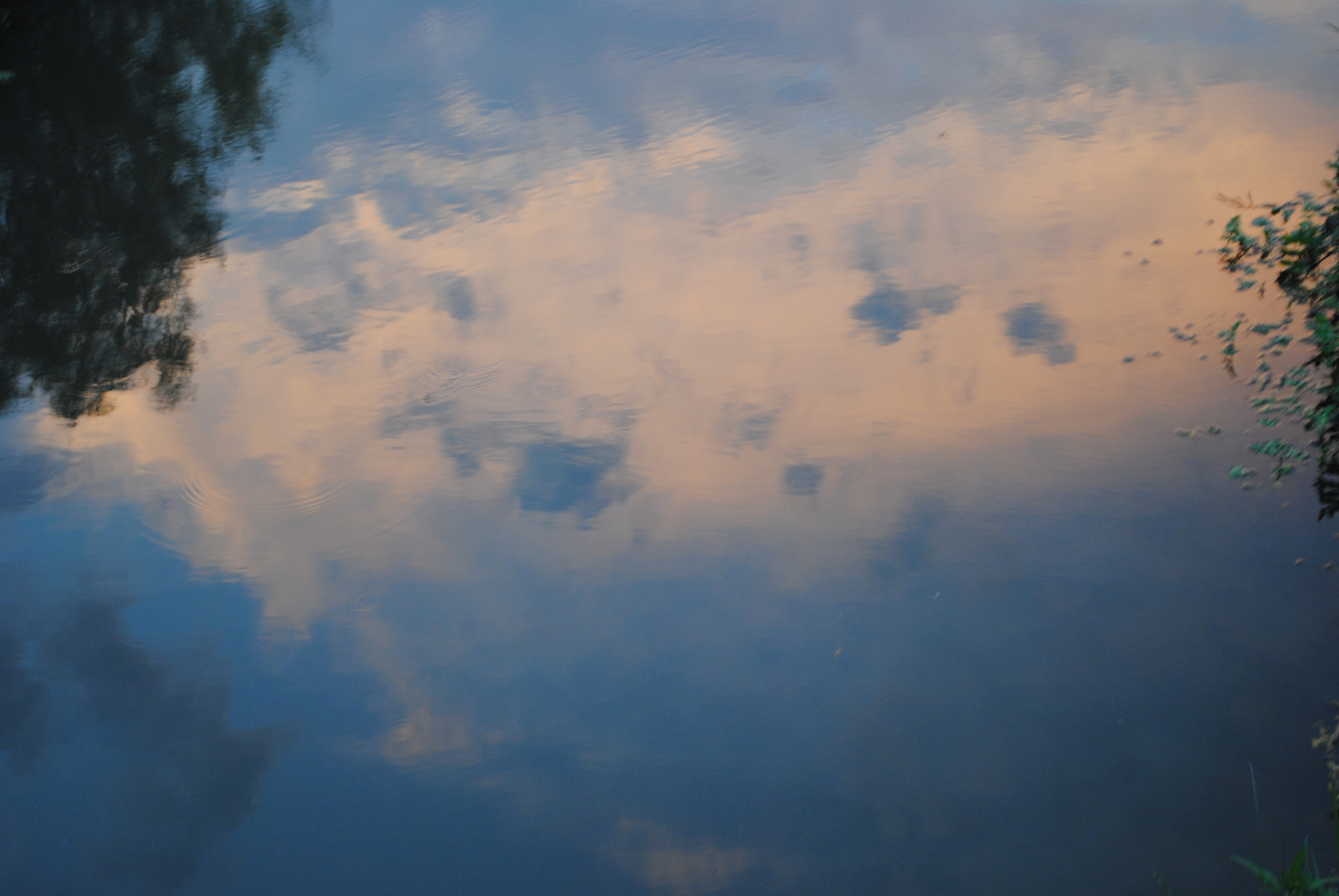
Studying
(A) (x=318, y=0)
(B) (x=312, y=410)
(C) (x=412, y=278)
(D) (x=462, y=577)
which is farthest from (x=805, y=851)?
(A) (x=318, y=0)

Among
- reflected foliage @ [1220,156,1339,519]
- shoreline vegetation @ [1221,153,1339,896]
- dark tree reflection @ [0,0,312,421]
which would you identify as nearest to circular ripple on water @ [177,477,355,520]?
dark tree reflection @ [0,0,312,421]

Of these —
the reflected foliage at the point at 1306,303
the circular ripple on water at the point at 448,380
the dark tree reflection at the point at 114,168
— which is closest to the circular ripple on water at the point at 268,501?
the circular ripple on water at the point at 448,380

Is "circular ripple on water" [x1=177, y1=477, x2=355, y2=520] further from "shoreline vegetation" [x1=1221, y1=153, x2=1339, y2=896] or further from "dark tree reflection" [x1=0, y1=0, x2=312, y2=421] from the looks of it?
"shoreline vegetation" [x1=1221, y1=153, x2=1339, y2=896]

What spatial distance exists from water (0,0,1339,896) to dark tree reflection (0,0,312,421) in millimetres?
30

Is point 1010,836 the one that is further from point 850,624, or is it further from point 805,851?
point 850,624

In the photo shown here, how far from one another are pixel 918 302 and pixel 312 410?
2209 mm

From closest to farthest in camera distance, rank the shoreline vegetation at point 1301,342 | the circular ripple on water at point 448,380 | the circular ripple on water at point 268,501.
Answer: the shoreline vegetation at point 1301,342 → the circular ripple on water at point 268,501 → the circular ripple on water at point 448,380

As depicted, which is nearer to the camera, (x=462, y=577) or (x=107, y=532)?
(x=462, y=577)

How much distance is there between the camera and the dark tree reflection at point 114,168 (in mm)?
3729

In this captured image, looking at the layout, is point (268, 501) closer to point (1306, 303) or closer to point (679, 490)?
point (679, 490)

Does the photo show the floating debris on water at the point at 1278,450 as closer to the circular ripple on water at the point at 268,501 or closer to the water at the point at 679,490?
the water at the point at 679,490

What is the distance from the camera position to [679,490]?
9.42 feet

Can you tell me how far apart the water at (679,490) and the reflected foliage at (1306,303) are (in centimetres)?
8

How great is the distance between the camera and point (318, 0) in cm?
627
